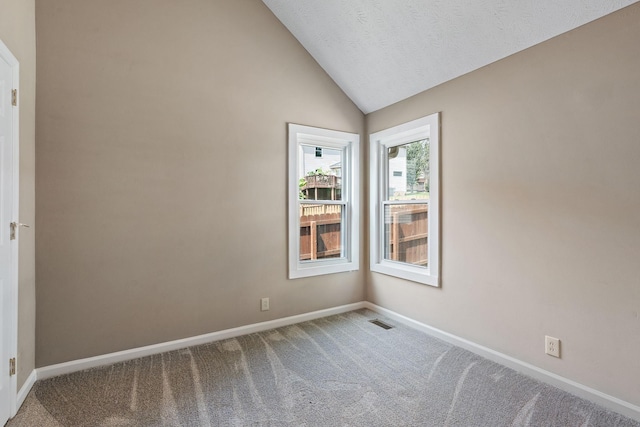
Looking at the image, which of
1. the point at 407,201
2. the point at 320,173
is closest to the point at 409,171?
the point at 407,201

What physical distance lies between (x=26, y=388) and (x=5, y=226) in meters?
1.11

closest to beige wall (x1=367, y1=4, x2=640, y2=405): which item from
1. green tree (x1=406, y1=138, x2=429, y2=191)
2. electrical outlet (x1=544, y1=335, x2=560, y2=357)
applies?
electrical outlet (x1=544, y1=335, x2=560, y2=357)

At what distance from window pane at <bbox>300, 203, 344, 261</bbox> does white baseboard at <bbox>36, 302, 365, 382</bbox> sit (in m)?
0.63

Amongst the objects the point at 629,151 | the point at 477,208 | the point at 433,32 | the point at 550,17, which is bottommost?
the point at 477,208

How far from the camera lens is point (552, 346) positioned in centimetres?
225

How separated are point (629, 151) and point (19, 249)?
3.75 metres

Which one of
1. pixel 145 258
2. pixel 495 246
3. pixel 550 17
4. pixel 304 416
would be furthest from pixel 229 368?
pixel 550 17

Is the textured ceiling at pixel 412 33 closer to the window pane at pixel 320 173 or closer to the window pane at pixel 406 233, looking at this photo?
the window pane at pixel 320 173

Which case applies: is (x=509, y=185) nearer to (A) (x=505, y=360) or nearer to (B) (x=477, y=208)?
(B) (x=477, y=208)

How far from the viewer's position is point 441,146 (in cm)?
300

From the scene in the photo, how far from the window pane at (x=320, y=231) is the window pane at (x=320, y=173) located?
0.13 meters

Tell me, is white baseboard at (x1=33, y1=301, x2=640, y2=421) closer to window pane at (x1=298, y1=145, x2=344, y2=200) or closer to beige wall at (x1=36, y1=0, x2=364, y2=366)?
beige wall at (x1=36, y1=0, x2=364, y2=366)

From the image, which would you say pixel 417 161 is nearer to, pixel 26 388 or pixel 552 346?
pixel 552 346

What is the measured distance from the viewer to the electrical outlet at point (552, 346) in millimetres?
2221
